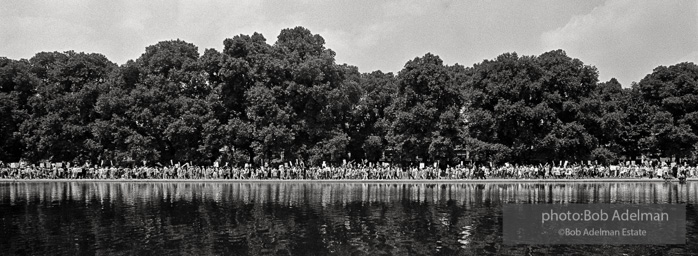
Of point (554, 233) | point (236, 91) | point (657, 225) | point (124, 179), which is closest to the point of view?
point (554, 233)

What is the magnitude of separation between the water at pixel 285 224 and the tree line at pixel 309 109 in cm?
2297

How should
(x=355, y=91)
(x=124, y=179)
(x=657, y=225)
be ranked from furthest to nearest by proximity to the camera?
(x=355, y=91) → (x=124, y=179) → (x=657, y=225)

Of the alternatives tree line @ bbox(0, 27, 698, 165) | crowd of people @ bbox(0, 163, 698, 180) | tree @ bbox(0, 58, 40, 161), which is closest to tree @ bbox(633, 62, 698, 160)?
tree line @ bbox(0, 27, 698, 165)

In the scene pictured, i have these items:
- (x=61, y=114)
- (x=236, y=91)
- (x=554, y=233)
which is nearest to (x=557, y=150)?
(x=236, y=91)

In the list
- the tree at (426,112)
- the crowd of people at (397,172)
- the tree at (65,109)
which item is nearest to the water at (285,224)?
the crowd of people at (397,172)

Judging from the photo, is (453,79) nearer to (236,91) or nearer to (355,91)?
(355,91)

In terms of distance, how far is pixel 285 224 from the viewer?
23.5m

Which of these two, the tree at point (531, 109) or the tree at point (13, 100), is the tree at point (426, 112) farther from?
the tree at point (13, 100)

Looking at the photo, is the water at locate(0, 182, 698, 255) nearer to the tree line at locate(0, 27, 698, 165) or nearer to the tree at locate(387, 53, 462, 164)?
the tree line at locate(0, 27, 698, 165)

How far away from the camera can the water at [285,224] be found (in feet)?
60.2

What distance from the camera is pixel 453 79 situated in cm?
6419

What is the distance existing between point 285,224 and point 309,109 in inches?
1520

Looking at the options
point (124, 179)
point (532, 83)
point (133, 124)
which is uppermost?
point (532, 83)

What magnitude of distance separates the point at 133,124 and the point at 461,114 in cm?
3610
